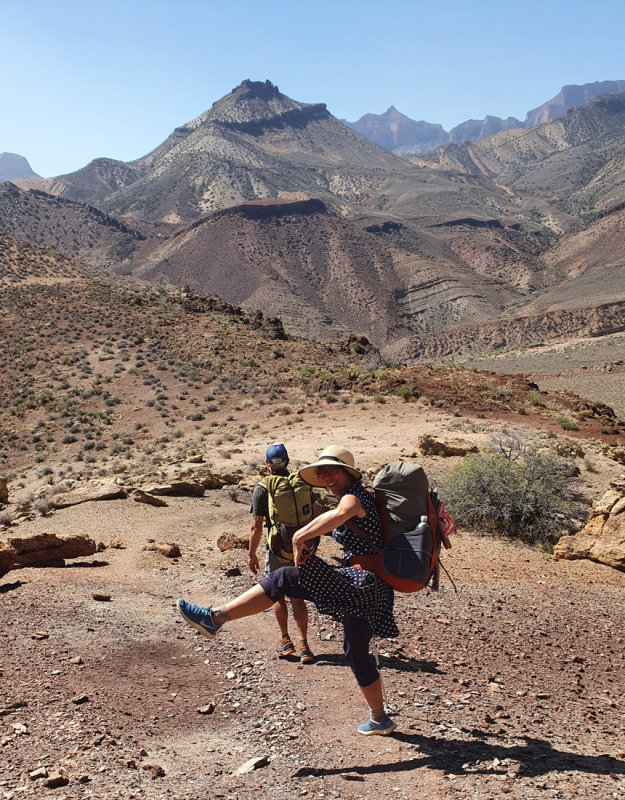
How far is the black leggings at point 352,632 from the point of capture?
146 inches

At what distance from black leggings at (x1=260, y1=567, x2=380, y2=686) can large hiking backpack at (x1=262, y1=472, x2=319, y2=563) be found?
4.25 feet

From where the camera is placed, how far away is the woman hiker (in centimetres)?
362

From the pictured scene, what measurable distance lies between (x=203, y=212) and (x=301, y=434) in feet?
380

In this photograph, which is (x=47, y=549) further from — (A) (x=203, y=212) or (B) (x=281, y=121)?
(B) (x=281, y=121)

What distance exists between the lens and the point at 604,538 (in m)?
8.38

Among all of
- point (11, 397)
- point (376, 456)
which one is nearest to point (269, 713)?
point (376, 456)

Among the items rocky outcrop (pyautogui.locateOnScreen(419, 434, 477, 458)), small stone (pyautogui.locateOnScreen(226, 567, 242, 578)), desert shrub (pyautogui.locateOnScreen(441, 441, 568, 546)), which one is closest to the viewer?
small stone (pyautogui.locateOnScreen(226, 567, 242, 578))

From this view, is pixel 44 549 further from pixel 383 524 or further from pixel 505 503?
pixel 505 503

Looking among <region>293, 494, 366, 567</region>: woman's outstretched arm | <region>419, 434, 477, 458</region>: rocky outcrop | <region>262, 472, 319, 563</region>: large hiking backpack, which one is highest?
<region>293, 494, 366, 567</region>: woman's outstretched arm

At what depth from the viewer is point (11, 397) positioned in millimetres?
28531

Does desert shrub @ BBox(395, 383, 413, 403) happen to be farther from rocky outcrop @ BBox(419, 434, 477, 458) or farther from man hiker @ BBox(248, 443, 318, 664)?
man hiker @ BBox(248, 443, 318, 664)

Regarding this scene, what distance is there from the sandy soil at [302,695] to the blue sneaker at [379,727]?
61 millimetres

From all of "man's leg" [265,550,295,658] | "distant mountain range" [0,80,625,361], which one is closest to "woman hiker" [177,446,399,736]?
"man's leg" [265,550,295,658]

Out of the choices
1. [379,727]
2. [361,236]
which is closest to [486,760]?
[379,727]
